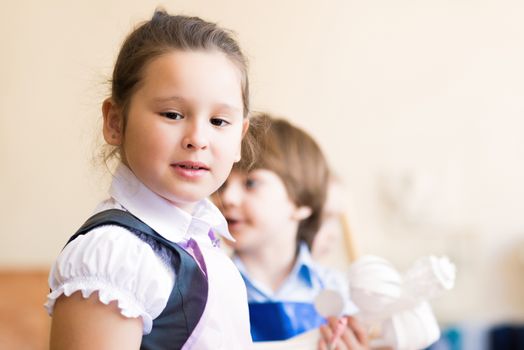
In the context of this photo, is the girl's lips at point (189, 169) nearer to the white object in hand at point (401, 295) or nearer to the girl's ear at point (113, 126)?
the girl's ear at point (113, 126)

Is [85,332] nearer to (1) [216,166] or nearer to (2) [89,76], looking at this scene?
(1) [216,166]

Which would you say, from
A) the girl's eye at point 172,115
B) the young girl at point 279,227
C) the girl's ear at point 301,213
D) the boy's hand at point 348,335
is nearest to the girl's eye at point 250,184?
the young girl at point 279,227

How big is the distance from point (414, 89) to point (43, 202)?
125cm

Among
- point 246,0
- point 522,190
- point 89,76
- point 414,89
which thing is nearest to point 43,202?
point 89,76

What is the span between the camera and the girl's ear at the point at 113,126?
91cm

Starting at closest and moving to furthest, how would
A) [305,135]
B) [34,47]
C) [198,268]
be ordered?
[198,268] → [305,135] → [34,47]

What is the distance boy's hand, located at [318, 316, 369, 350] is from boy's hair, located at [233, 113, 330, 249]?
46 centimetres

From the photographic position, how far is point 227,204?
63.7 inches

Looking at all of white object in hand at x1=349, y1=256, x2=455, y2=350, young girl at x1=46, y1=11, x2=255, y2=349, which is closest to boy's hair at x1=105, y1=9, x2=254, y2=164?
young girl at x1=46, y1=11, x2=255, y2=349

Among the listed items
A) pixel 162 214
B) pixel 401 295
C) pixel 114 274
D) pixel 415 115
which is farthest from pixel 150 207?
pixel 415 115

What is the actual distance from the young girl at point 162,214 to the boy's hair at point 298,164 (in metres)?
0.73

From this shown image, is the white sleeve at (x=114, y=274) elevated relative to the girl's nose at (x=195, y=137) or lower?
lower

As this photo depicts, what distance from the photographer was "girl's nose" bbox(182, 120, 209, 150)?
2.76 ft

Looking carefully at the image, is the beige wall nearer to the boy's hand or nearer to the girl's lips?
the boy's hand
